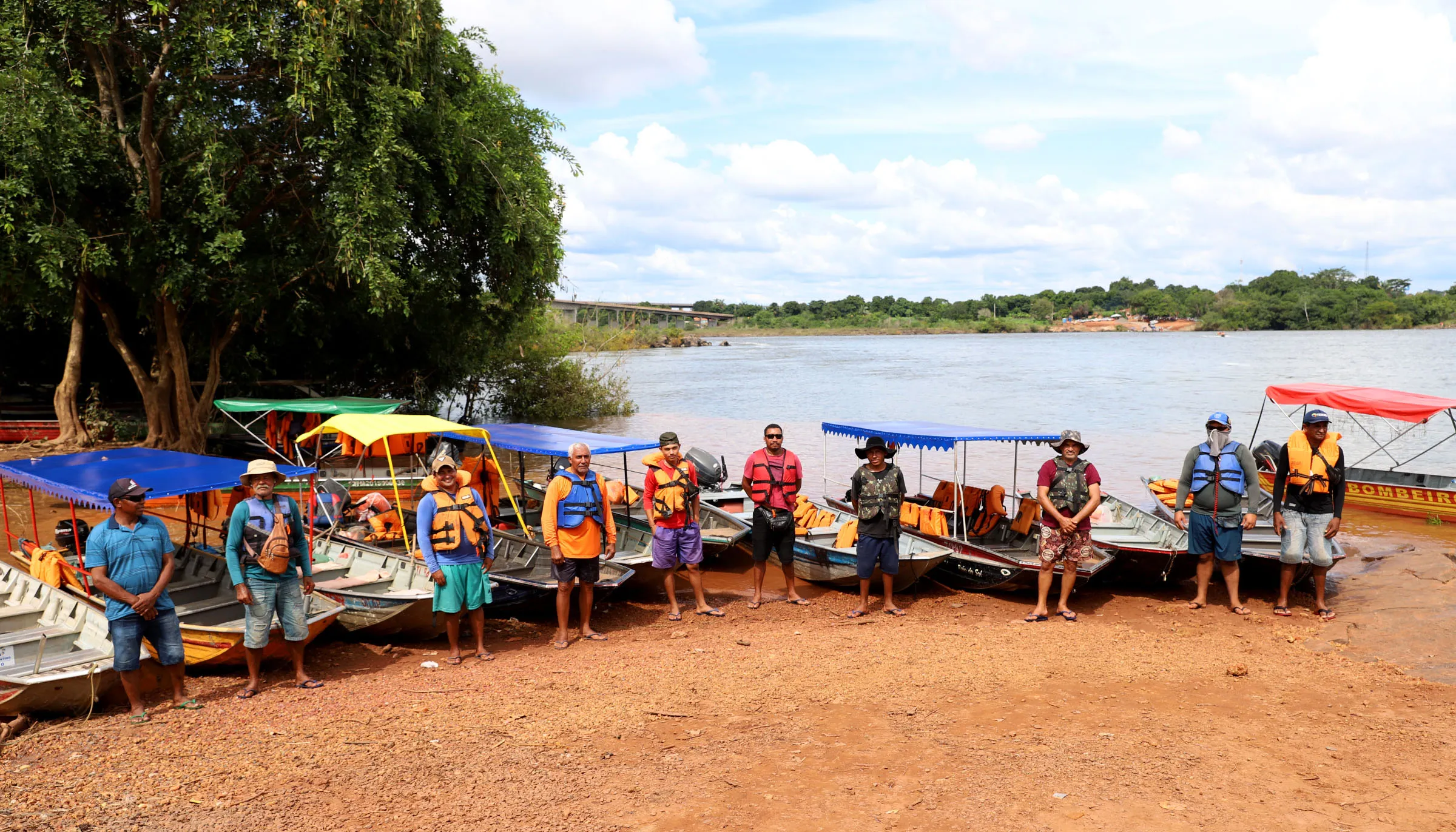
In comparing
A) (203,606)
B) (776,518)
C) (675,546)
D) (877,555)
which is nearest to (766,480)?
(776,518)

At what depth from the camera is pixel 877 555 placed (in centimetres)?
896

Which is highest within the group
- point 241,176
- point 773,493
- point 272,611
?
point 241,176

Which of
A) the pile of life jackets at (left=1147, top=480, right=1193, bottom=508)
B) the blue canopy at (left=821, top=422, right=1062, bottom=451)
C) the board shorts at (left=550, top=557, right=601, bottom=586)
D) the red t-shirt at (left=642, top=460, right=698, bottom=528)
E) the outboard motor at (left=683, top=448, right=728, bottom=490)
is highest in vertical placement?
the blue canopy at (left=821, top=422, right=1062, bottom=451)

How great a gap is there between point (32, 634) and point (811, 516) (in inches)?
309

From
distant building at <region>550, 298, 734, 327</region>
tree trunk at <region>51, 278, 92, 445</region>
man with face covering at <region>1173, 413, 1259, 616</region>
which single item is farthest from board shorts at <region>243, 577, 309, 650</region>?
distant building at <region>550, 298, 734, 327</region>

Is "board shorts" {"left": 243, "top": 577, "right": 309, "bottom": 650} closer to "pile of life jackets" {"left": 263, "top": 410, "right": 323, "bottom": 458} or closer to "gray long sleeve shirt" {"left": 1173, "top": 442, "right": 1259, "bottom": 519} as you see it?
"gray long sleeve shirt" {"left": 1173, "top": 442, "right": 1259, "bottom": 519}

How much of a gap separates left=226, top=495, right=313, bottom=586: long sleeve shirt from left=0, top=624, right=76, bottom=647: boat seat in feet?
5.86

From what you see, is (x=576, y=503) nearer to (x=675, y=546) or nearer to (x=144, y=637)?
(x=675, y=546)

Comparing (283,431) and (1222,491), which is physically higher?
(1222,491)

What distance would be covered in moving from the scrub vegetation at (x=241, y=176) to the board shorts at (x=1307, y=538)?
38.1 ft

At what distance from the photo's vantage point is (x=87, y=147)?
14523 millimetres

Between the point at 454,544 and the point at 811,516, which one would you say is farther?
the point at 811,516

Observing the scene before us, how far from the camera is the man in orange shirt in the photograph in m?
8.03

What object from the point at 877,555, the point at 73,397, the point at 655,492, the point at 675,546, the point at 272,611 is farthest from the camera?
the point at 73,397
